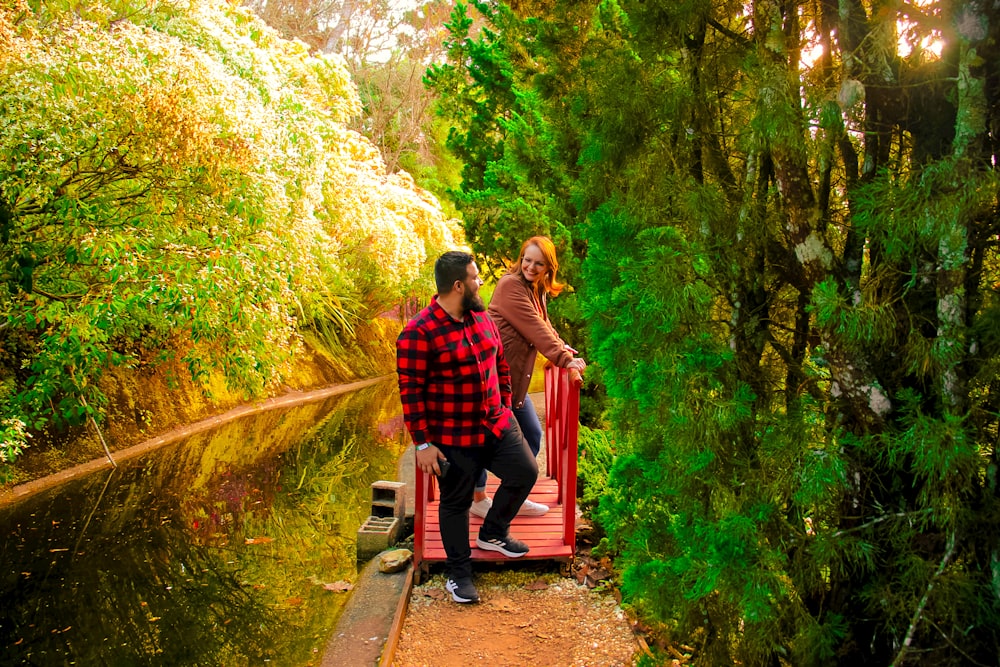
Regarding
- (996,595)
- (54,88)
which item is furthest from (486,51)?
(996,595)

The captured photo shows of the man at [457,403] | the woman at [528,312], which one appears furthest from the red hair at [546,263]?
the man at [457,403]

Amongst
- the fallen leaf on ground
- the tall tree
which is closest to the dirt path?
the tall tree

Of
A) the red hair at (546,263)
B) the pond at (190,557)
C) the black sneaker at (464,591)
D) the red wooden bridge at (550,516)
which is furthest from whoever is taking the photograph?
the pond at (190,557)

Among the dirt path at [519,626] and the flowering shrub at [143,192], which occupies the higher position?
the flowering shrub at [143,192]

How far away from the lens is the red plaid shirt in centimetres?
382

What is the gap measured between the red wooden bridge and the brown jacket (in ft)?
0.62

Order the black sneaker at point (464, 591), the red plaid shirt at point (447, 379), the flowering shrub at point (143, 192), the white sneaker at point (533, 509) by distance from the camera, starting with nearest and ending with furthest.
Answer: the red plaid shirt at point (447, 379)
the black sneaker at point (464, 591)
the white sneaker at point (533, 509)
the flowering shrub at point (143, 192)

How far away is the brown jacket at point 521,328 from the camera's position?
453 cm

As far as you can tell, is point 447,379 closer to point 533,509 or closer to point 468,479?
point 468,479

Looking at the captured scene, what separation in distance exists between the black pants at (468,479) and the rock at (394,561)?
750 millimetres

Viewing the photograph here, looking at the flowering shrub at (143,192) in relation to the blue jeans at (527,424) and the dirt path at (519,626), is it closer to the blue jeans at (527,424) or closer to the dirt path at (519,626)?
the blue jeans at (527,424)

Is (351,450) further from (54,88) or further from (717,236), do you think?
(717,236)

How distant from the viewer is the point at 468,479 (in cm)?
407

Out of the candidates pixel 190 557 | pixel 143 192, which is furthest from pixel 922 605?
pixel 143 192
